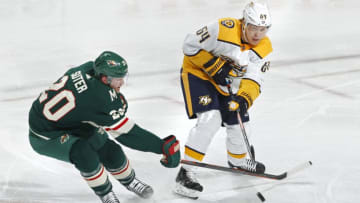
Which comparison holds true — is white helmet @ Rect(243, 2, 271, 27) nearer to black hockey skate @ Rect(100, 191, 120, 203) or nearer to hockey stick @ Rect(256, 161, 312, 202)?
hockey stick @ Rect(256, 161, 312, 202)

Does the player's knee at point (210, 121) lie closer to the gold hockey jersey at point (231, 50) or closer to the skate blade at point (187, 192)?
the gold hockey jersey at point (231, 50)

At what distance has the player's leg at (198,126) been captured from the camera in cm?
301

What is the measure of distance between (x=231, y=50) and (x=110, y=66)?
0.87 meters

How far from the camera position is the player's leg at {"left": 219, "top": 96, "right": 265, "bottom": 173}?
3.16 m

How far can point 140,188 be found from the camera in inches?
117

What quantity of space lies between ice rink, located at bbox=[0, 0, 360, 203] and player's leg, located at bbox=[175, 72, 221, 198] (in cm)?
9

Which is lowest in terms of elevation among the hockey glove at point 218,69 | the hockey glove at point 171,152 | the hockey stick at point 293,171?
the hockey stick at point 293,171

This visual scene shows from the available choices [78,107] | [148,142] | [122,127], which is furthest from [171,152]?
[78,107]

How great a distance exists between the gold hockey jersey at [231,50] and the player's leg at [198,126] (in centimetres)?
9

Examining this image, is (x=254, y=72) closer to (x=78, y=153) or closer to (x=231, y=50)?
(x=231, y=50)

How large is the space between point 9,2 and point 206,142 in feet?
17.8

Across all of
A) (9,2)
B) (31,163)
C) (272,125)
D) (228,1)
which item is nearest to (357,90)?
(272,125)

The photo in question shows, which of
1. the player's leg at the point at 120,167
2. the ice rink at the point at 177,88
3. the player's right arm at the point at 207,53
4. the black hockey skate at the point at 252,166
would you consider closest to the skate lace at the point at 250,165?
the black hockey skate at the point at 252,166

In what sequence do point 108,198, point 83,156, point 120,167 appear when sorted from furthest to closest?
point 120,167 → point 108,198 → point 83,156
